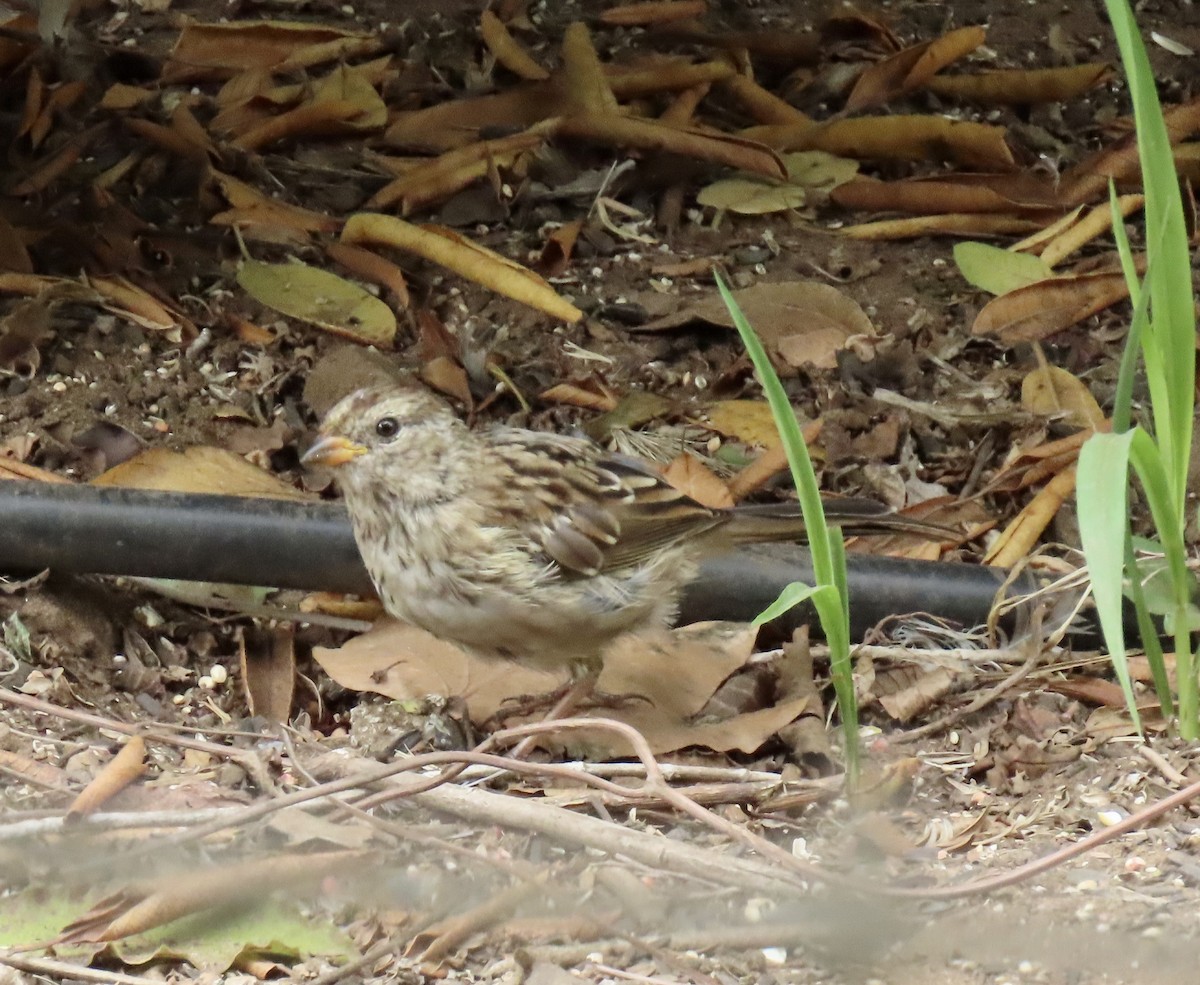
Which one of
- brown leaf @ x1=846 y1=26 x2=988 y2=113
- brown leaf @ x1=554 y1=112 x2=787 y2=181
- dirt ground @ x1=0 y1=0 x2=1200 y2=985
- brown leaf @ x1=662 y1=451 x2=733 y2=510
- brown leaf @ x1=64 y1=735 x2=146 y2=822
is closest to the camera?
dirt ground @ x1=0 y1=0 x2=1200 y2=985

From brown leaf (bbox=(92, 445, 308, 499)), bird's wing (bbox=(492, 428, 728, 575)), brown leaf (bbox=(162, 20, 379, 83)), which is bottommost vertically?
brown leaf (bbox=(92, 445, 308, 499))

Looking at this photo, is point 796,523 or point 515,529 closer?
point 515,529

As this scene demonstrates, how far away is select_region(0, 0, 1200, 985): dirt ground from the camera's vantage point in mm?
1652

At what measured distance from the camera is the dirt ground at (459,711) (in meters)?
1.65

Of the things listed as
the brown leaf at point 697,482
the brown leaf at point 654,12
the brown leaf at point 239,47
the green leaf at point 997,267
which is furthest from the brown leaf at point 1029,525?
the brown leaf at point 239,47

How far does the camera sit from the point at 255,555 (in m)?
3.88

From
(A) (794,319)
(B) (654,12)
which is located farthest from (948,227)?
(B) (654,12)

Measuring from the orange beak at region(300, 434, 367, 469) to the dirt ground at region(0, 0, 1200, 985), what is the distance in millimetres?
520

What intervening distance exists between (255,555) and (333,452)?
36 cm

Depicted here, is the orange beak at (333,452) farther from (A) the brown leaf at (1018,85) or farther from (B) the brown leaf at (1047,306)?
(A) the brown leaf at (1018,85)

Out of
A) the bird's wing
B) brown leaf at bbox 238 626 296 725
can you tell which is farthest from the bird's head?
brown leaf at bbox 238 626 296 725

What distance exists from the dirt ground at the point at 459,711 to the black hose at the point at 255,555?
0.12m

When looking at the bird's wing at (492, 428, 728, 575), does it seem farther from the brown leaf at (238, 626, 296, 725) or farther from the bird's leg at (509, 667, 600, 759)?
the brown leaf at (238, 626, 296, 725)

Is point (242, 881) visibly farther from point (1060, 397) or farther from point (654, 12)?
point (654, 12)
